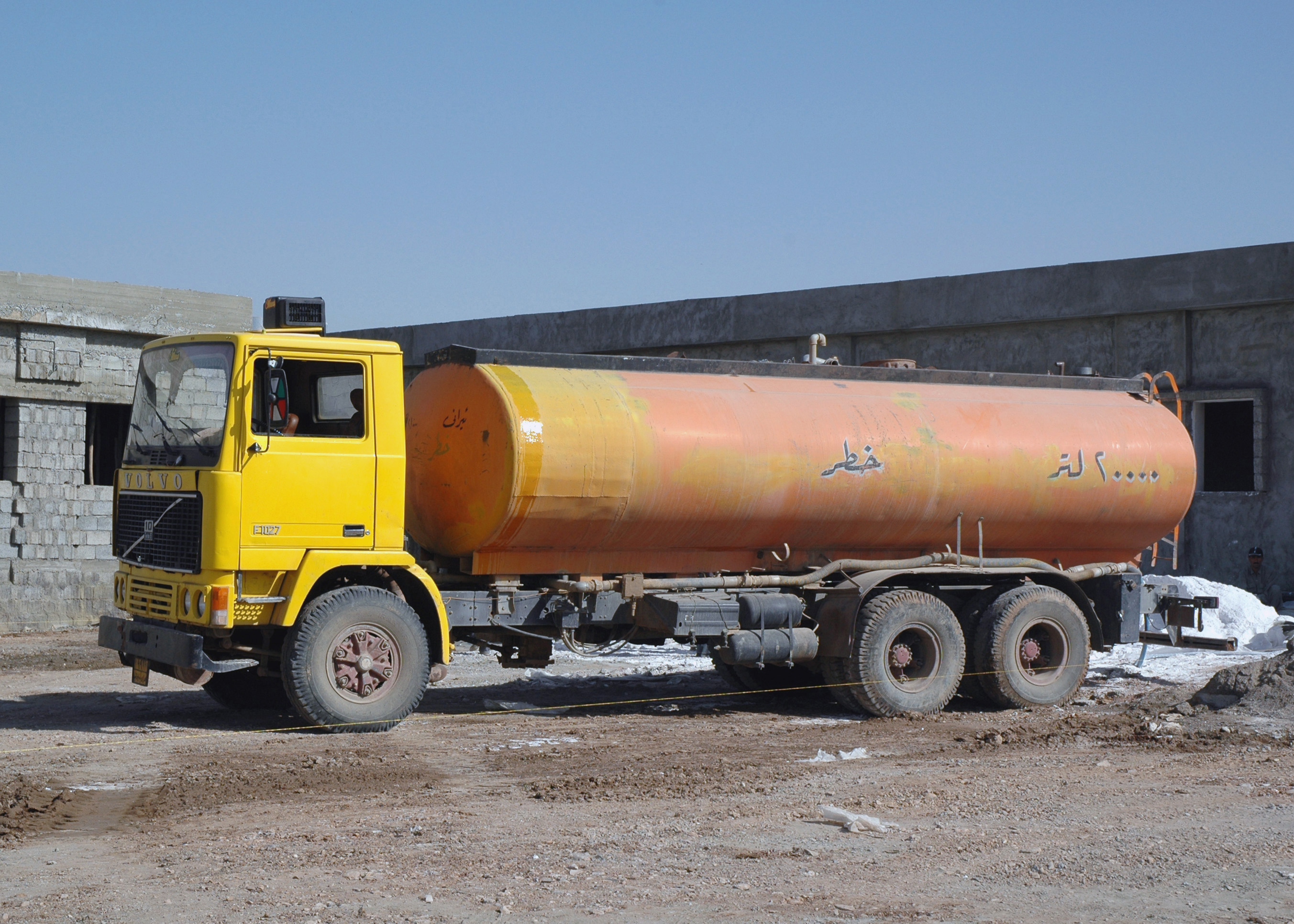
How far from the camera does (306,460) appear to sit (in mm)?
9227

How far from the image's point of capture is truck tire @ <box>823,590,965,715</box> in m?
10.9

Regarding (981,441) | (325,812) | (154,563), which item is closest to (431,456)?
(154,563)

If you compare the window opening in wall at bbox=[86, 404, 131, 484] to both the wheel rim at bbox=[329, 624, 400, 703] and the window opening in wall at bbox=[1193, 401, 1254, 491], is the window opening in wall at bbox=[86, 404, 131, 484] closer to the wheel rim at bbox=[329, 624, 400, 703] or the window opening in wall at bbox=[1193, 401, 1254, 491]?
the wheel rim at bbox=[329, 624, 400, 703]

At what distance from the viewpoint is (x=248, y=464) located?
9023 mm

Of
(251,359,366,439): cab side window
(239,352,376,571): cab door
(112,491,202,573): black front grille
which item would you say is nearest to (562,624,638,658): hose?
(239,352,376,571): cab door

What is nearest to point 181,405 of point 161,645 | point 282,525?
point 282,525

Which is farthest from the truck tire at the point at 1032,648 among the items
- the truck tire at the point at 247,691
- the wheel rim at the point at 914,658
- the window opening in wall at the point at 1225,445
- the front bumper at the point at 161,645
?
the window opening in wall at the point at 1225,445

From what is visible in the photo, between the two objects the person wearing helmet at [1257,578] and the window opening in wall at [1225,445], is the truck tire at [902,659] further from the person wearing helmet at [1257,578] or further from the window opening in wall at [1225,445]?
the window opening in wall at [1225,445]

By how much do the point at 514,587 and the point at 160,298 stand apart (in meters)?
9.79

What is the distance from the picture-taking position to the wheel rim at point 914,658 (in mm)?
11078

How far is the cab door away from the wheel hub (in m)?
0.61

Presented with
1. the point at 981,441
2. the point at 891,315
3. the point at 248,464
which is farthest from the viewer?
the point at 891,315

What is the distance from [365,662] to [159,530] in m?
1.68

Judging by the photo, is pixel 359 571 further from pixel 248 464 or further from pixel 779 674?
pixel 779 674
